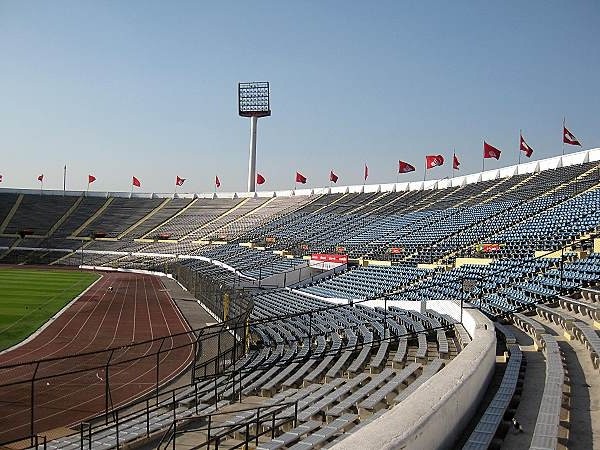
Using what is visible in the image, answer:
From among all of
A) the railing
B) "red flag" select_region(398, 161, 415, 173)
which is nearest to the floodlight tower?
"red flag" select_region(398, 161, 415, 173)

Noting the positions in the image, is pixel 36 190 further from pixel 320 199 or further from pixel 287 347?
pixel 287 347

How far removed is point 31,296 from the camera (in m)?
37.3

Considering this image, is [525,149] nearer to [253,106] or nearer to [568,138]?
[568,138]

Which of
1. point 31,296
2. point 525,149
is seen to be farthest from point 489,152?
point 31,296

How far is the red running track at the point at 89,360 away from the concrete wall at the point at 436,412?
532 cm

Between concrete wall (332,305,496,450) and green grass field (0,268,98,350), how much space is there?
59.5 feet

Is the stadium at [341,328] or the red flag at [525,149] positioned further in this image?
the red flag at [525,149]

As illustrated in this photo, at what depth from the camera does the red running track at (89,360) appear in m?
13.1

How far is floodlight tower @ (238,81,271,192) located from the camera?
83625mm

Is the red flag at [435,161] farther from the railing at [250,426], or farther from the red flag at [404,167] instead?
the railing at [250,426]

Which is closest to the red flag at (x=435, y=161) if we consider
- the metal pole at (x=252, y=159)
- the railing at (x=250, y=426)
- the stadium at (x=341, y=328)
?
the stadium at (x=341, y=328)

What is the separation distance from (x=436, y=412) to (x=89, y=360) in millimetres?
16015

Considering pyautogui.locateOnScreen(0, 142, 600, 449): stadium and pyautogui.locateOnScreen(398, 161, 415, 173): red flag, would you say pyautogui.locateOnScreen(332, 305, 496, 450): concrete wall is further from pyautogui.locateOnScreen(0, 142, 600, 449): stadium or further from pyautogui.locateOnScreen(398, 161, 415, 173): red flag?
pyautogui.locateOnScreen(398, 161, 415, 173): red flag

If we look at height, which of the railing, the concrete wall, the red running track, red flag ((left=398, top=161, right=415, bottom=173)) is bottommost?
the red running track
